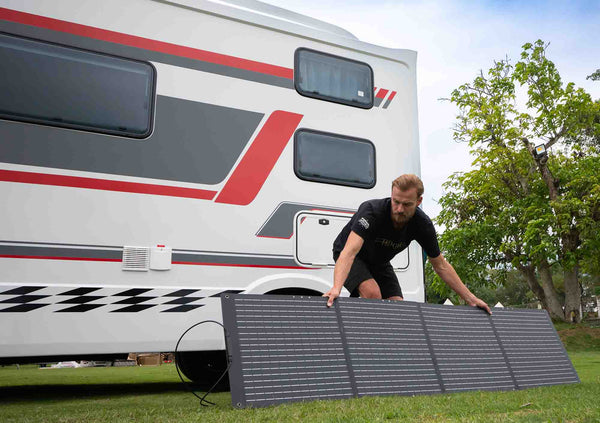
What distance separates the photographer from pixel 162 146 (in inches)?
185

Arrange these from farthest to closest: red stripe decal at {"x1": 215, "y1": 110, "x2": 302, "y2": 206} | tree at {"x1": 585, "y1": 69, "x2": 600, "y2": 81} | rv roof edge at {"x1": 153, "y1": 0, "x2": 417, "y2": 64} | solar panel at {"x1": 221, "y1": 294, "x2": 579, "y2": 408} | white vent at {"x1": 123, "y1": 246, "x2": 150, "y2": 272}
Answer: tree at {"x1": 585, "y1": 69, "x2": 600, "y2": 81}
rv roof edge at {"x1": 153, "y1": 0, "x2": 417, "y2": 64}
red stripe decal at {"x1": 215, "y1": 110, "x2": 302, "y2": 206}
white vent at {"x1": 123, "y1": 246, "x2": 150, "y2": 272}
solar panel at {"x1": 221, "y1": 294, "x2": 579, "y2": 408}

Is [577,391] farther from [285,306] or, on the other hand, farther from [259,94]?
[259,94]

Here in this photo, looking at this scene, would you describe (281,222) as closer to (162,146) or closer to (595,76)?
(162,146)

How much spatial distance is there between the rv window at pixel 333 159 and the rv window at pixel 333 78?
43 cm

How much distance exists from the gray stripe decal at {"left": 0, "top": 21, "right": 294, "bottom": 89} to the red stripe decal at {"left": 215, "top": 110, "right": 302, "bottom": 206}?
14.2 inches

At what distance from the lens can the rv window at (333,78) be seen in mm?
5473

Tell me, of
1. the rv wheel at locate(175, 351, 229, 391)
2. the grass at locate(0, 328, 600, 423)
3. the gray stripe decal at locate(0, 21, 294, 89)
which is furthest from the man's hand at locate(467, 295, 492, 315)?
the rv wheel at locate(175, 351, 229, 391)

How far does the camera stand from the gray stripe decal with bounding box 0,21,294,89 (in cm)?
430

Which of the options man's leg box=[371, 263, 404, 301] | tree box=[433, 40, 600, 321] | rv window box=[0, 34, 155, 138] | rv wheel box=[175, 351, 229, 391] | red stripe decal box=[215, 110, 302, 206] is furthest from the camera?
tree box=[433, 40, 600, 321]

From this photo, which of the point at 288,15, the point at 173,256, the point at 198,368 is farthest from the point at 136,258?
the point at 288,15

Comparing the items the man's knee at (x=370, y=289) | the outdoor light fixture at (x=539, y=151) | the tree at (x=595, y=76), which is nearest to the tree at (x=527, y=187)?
the outdoor light fixture at (x=539, y=151)

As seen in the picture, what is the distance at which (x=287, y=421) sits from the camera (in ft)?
8.74

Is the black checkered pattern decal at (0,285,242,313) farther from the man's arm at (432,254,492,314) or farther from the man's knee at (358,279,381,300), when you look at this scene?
the man's arm at (432,254,492,314)

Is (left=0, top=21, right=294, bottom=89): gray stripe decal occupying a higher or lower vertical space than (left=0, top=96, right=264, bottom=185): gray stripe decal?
higher
